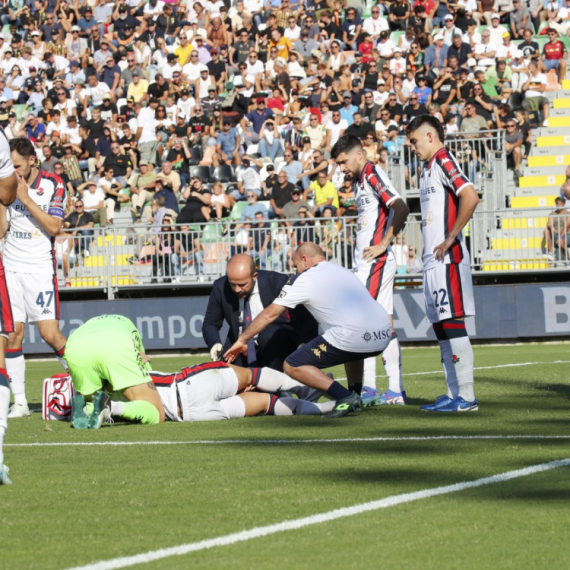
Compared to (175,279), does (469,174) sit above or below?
above

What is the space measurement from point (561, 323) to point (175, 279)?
7.62 metres

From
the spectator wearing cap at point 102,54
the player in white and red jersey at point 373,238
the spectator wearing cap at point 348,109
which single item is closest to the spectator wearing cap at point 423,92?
the spectator wearing cap at point 348,109

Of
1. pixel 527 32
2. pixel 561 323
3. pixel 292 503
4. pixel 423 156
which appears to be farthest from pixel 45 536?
pixel 527 32

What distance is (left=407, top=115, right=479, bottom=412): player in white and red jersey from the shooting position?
9000 mm

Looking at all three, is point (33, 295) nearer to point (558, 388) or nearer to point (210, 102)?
point (558, 388)

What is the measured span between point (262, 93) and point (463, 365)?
1931 cm

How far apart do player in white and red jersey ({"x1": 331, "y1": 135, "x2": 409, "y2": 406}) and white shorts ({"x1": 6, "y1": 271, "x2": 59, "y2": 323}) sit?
2.87 meters

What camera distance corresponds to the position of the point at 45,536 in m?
4.74

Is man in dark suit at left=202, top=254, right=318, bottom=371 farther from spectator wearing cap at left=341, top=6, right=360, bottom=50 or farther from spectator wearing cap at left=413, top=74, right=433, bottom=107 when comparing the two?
spectator wearing cap at left=341, top=6, right=360, bottom=50

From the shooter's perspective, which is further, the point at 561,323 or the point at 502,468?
the point at 561,323

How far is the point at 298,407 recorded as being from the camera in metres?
9.34

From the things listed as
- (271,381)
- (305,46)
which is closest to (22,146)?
(271,381)

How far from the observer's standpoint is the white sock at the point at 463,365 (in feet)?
29.7

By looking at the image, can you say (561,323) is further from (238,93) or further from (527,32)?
(238,93)
